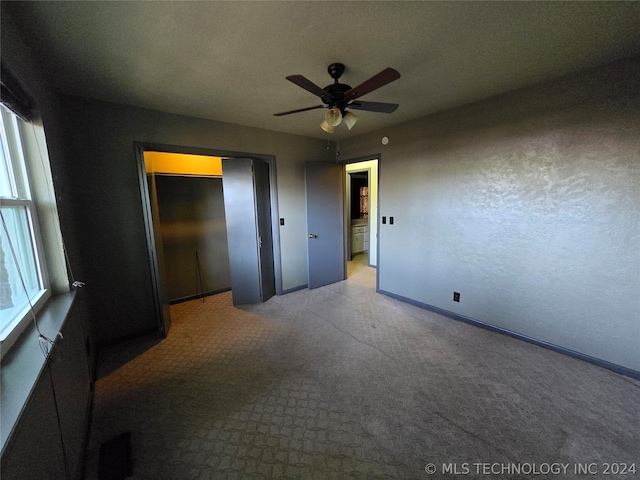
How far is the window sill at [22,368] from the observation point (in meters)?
0.77

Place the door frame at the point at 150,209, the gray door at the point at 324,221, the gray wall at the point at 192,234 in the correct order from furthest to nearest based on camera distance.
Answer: the gray door at the point at 324,221 < the gray wall at the point at 192,234 < the door frame at the point at 150,209

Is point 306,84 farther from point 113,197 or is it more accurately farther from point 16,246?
point 113,197

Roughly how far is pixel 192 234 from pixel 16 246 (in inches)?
96.2

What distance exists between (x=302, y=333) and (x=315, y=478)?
1509mm

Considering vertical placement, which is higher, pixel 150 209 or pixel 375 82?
pixel 375 82

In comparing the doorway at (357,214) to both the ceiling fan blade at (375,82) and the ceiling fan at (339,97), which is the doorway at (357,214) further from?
the ceiling fan blade at (375,82)

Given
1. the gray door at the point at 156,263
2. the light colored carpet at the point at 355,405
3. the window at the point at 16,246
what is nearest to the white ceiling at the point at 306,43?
the window at the point at 16,246

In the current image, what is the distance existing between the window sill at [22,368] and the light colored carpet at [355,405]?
0.85 metres

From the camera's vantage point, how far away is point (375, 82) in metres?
1.59

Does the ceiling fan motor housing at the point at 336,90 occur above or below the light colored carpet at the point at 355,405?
above

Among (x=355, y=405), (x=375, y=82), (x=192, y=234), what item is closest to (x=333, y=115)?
(x=375, y=82)

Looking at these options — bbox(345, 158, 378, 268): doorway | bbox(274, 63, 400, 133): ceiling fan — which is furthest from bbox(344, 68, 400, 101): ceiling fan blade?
bbox(345, 158, 378, 268): doorway

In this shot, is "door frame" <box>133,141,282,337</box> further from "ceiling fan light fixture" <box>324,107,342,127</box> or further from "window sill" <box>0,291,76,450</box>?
"ceiling fan light fixture" <box>324,107,342,127</box>

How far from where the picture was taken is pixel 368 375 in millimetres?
2133
